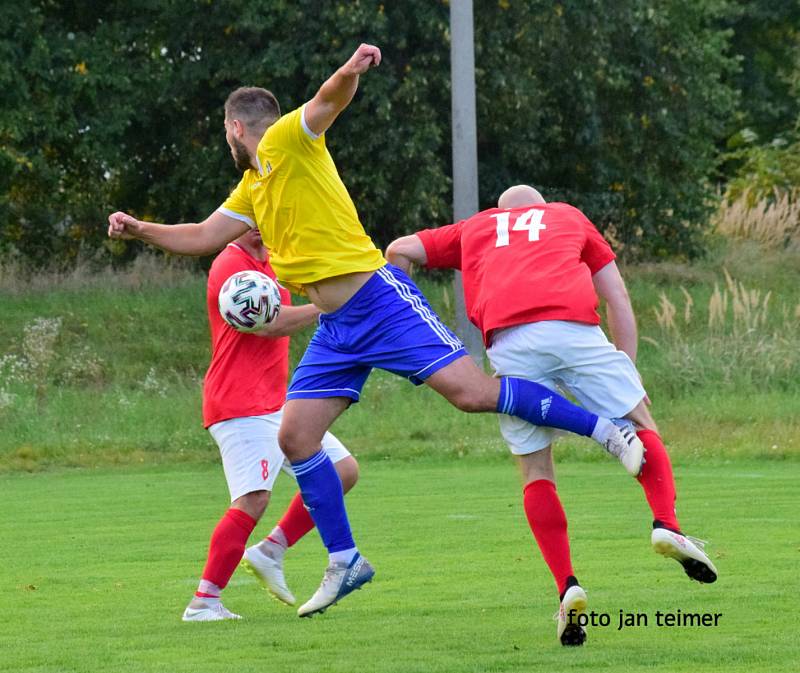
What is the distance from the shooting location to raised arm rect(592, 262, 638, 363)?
265 inches

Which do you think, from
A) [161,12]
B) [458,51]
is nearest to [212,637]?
[458,51]

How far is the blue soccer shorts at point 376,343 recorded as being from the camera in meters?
6.62

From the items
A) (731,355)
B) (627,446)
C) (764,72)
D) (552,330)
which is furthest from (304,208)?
(764,72)

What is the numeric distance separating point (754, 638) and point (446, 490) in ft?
23.4

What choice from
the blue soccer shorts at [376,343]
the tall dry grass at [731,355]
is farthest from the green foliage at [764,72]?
the blue soccer shorts at [376,343]

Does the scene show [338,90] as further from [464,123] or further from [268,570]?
[464,123]

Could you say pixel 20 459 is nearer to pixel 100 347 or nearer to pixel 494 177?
pixel 100 347

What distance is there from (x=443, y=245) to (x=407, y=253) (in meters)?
0.18

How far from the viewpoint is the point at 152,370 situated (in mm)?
20922

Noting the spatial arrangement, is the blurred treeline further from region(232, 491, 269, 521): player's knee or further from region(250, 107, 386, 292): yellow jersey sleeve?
region(250, 107, 386, 292): yellow jersey sleeve

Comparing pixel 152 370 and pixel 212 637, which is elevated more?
pixel 212 637

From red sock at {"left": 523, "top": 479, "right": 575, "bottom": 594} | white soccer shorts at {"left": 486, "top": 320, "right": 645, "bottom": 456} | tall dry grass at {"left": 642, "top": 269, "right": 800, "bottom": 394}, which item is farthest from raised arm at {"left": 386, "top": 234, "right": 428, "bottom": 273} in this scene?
tall dry grass at {"left": 642, "top": 269, "right": 800, "bottom": 394}

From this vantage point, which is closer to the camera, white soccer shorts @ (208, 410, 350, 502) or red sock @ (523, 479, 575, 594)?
red sock @ (523, 479, 575, 594)

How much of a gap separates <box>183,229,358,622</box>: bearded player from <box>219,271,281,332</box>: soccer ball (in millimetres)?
67
